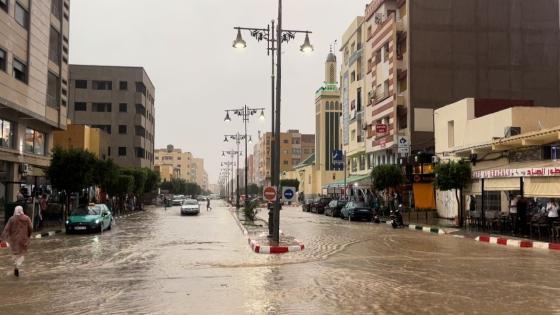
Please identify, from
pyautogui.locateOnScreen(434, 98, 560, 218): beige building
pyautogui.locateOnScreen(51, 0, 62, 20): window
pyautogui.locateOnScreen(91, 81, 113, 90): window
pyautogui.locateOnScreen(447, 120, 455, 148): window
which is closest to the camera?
pyautogui.locateOnScreen(434, 98, 560, 218): beige building

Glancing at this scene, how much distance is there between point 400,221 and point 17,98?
917 inches

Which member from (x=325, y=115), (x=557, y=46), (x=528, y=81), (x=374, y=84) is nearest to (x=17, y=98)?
(x=374, y=84)

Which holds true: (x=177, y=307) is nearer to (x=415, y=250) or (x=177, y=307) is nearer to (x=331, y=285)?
(x=331, y=285)

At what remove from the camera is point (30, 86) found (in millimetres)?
34781

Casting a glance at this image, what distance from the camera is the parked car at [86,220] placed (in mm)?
27519

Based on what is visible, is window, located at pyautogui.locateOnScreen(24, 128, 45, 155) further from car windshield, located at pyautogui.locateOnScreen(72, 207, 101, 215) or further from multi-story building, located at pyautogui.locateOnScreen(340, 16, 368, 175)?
multi-story building, located at pyautogui.locateOnScreen(340, 16, 368, 175)

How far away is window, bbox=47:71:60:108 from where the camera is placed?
39350mm

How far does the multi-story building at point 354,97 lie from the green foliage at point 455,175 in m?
30.6

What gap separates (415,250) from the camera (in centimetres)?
1922

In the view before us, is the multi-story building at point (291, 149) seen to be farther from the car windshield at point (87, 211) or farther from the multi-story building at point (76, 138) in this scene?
the car windshield at point (87, 211)

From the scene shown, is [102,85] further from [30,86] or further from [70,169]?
[70,169]

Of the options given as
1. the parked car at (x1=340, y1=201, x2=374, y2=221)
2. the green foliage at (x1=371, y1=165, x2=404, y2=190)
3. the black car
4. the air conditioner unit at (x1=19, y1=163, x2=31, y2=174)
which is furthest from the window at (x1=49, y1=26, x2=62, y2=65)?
the green foliage at (x1=371, y1=165, x2=404, y2=190)

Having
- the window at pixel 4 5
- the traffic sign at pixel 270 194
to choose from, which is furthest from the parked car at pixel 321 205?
the traffic sign at pixel 270 194

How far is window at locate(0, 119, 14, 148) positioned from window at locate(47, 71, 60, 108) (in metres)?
5.89
